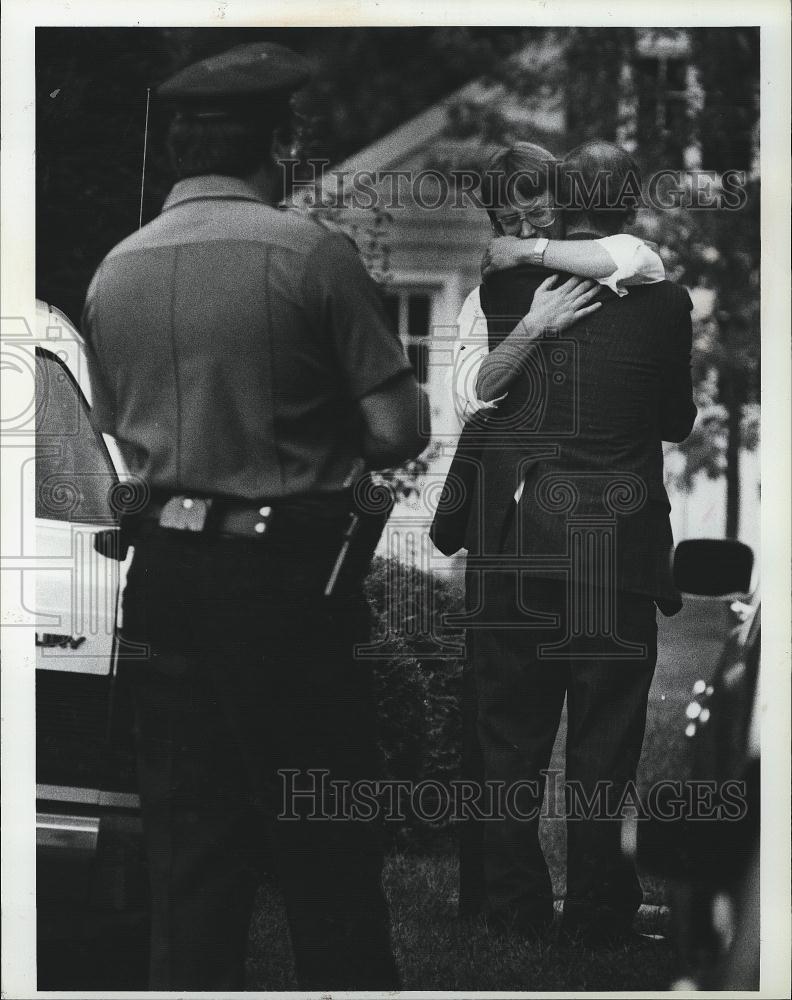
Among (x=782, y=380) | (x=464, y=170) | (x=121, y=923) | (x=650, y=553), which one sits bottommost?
(x=121, y=923)

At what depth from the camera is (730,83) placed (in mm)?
3545

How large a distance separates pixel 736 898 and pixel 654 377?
1.46 meters

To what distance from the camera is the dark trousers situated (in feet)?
11.5

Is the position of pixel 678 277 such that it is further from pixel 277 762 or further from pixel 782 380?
pixel 277 762

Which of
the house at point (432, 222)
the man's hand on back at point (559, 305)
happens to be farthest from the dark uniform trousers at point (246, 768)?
the man's hand on back at point (559, 305)

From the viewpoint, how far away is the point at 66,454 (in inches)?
139

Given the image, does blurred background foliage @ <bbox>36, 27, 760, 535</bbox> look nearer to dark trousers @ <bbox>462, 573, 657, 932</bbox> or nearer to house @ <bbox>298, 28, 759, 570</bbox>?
house @ <bbox>298, 28, 759, 570</bbox>

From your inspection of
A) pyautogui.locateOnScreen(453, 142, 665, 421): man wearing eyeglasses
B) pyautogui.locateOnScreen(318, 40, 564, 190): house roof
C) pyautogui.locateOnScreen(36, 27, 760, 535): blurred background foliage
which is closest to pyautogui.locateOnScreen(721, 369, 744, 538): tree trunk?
pyautogui.locateOnScreen(36, 27, 760, 535): blurred background foliage

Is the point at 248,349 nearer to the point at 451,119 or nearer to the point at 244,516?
the point at 244,516

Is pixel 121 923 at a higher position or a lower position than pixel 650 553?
lower

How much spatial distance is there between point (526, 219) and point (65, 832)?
2084 millimetres

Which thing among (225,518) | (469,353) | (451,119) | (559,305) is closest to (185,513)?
(225,518)

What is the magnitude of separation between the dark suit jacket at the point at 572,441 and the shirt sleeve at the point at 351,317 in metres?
0.31

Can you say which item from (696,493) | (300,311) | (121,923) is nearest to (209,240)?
(300,311)
